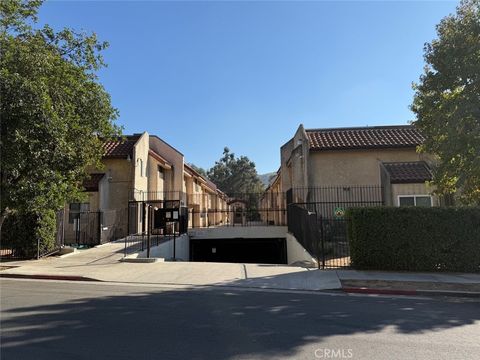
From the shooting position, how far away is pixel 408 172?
21875mm

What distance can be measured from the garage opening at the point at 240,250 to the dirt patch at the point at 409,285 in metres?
14.5

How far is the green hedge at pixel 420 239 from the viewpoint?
13555 millimetres

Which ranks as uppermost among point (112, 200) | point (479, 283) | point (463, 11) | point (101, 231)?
point (463, 11)

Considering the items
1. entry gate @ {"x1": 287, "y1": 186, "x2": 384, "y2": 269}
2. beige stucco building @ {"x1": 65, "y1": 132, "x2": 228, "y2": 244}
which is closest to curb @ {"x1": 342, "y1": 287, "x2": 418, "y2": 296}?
entry gate @ {"x1": 287, "y1": 186, "x2": 384, "y2": 269}

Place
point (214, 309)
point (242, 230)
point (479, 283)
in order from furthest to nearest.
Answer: point (242, 230) < point (479, 283) < point (214, 309)

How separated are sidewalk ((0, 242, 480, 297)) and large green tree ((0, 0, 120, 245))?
246 cm

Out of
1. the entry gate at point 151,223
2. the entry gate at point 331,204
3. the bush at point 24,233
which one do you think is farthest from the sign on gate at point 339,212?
the bush at point 24,233

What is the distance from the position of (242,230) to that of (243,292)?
1661 centimetres

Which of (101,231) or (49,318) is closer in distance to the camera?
(49,318)

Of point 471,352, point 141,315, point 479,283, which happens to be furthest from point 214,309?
point 479,283

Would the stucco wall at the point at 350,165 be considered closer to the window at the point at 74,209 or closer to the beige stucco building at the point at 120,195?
the beige stucco building at the point at 120,195

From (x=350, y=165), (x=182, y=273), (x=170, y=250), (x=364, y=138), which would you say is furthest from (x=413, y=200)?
(x=182, y=273)

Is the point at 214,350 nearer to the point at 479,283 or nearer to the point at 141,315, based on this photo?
the point at 141,315

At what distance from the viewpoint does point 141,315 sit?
24.0 feet
